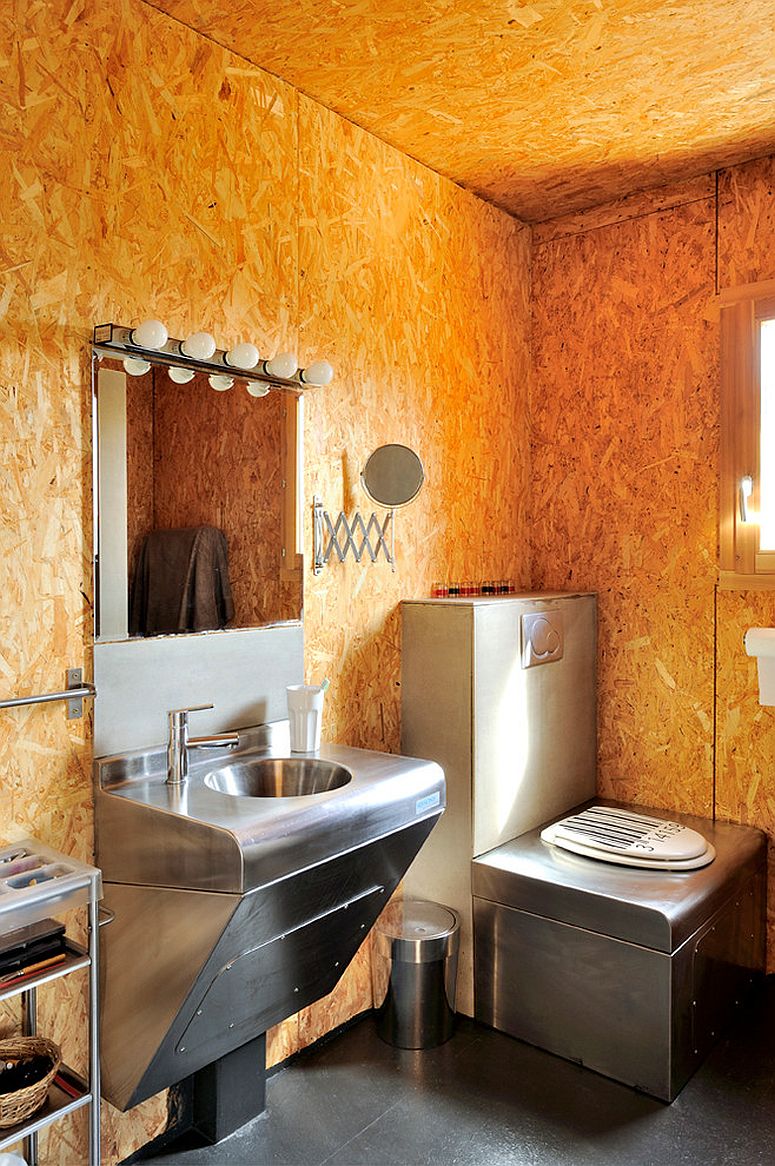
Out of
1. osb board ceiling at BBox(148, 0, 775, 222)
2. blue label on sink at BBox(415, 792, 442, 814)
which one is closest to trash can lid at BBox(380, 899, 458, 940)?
blue label on sink at BBox(415, 792, 442, 814)

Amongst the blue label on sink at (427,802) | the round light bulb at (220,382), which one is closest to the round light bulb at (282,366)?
the round light bulb at (220,382)

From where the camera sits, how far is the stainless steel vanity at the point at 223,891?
1.69 metres

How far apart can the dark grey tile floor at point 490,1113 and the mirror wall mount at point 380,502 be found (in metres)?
1.52

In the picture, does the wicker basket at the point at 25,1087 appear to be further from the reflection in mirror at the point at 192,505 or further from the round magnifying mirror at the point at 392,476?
the round magnifying mirror at the point at 392,476

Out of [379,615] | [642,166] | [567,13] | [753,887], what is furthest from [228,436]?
[753,887]

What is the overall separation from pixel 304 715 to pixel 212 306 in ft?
3.73

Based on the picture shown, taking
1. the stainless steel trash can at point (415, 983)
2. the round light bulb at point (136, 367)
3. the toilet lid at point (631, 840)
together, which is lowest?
the stainless steel trash can at point (415, 983)

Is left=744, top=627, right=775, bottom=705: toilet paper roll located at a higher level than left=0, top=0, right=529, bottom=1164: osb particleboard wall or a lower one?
lower

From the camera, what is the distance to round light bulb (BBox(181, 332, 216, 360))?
6.54 feet

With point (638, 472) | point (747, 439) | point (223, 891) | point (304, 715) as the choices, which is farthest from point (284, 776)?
point (747, 439)

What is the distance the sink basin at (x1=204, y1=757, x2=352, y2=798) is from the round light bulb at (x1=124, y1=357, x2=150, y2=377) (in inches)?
40.0

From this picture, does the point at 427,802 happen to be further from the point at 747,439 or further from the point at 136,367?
the point at 747,439

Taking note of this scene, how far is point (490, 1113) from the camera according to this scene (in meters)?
2.24

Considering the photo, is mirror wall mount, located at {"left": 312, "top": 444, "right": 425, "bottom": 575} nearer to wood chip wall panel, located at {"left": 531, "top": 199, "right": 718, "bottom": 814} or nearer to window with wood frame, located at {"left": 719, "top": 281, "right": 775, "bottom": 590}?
wood chip wall panel, located at {"left": 531, "top": 199, "right": 718, "bottom": 814}
